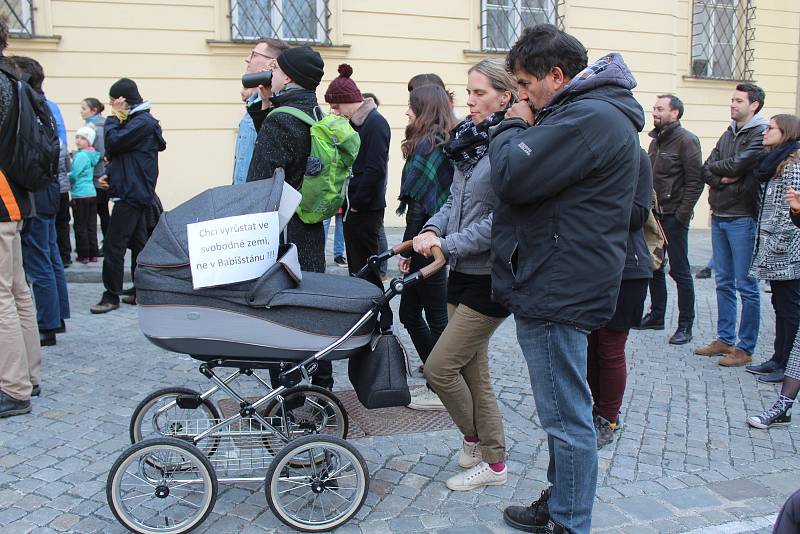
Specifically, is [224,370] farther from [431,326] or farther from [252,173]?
[252,173]

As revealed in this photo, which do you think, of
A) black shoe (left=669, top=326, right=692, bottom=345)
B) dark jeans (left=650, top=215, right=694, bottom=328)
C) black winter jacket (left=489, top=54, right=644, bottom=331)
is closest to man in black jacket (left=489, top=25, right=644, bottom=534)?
black winter jacket (left=489, top=54, right=644, bottom=331)

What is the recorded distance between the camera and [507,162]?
2.78m

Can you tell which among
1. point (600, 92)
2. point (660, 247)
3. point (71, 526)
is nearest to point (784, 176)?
point (660, 247)

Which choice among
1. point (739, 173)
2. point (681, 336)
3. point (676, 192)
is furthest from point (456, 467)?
point (676, 192)

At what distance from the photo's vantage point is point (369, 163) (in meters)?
5.45

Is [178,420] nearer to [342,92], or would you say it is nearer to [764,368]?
[342,92]

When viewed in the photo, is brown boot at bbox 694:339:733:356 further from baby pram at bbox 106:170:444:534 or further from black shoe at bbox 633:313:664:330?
baby pram at bbox 106:170:444:534

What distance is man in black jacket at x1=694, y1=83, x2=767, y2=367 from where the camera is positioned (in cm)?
592

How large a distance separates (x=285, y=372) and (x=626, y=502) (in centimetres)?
171

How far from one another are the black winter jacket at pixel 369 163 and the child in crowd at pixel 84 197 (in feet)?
16.3

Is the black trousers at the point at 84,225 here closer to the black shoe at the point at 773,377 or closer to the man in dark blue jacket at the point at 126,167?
the man in dark blue jacket at the point at 126,167

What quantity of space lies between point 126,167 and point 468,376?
4.47 meters

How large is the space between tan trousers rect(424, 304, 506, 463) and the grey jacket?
208 mm

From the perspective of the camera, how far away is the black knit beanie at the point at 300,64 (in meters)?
4.20
